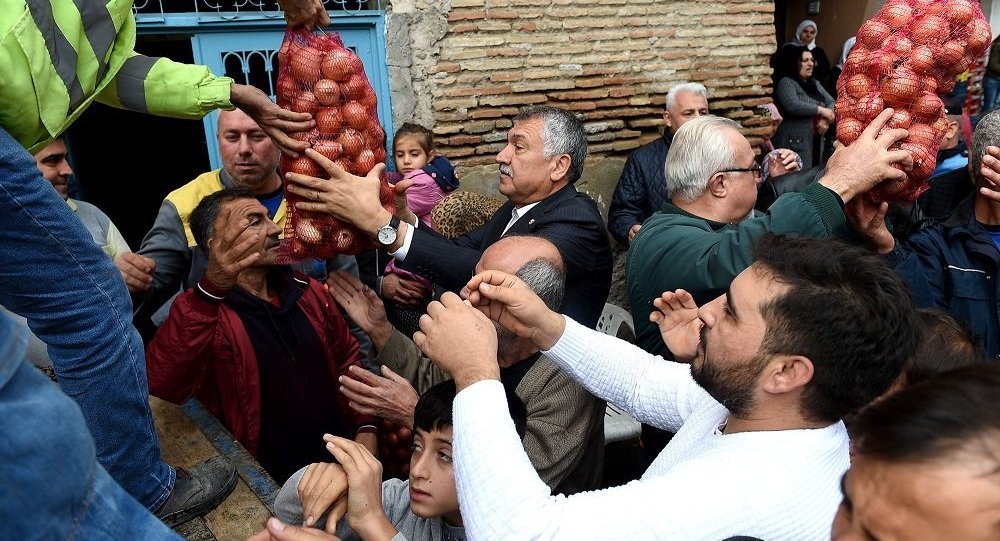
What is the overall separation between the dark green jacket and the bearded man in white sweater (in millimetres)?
535

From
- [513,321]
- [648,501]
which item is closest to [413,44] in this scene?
[513,321]

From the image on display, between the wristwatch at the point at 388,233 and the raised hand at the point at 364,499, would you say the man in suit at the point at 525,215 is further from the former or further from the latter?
the raised hand at the point at 364,499

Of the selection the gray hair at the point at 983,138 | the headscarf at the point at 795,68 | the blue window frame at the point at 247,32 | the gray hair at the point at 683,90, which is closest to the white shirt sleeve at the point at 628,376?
the gray hair at the point at 983,138

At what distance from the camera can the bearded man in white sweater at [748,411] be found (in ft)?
4.18

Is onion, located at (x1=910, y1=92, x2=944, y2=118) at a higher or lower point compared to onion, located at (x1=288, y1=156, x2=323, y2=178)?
higher

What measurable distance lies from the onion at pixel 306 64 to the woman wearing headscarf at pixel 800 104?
19.1 ft

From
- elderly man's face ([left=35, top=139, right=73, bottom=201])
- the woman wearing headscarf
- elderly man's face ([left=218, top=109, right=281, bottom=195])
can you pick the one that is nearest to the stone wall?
the woman wearing headscarf

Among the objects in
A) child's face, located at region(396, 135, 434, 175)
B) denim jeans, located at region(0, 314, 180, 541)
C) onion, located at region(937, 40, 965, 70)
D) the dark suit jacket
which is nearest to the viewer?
denim jeans, located at region(0, 314, 180, 541)

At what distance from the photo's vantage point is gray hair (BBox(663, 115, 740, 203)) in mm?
2592

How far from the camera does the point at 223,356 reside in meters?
2.50

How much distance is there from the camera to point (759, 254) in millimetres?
1548

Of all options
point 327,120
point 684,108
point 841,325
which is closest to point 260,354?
point 327,120

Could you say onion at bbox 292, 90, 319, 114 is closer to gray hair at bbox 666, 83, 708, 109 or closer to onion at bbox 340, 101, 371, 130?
onion at bbox 340, 101, 371, 130

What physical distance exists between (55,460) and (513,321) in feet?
3.57
